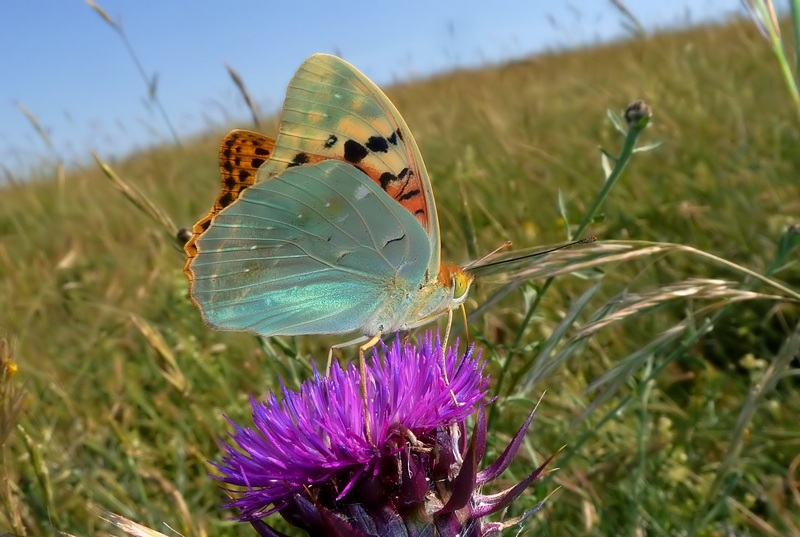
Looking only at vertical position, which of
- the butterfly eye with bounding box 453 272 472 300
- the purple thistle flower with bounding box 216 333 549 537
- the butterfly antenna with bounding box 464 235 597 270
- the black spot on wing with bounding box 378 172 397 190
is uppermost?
the black spot on wing with bounding box 378 172 397 190

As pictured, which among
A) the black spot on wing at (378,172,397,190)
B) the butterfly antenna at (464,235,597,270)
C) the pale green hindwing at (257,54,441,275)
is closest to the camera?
the butterfly antenna at (464,235,597,270)

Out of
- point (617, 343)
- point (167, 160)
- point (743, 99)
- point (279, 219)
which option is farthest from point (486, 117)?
point (167, 160)

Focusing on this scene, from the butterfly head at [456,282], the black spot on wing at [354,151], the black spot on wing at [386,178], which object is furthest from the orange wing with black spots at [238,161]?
the butterfly head at [456,282]

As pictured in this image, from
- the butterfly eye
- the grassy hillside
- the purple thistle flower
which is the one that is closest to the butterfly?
the butterfly eye

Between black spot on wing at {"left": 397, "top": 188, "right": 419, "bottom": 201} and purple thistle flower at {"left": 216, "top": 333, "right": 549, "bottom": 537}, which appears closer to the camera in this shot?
purple thistle flower at {"left": 216, "top": 333, "right": 549, "bottom": 537}

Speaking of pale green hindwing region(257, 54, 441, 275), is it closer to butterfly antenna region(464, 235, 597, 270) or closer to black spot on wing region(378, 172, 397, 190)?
black spot on wing region(378, 172, 397, 190)

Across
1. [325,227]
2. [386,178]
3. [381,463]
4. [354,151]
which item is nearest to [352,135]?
[354,151]

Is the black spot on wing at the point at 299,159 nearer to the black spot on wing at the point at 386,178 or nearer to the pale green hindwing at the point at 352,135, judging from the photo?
the pale green hindwing at the point at 352,135

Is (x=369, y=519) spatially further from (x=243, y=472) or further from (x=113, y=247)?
(x=113, y=247)
